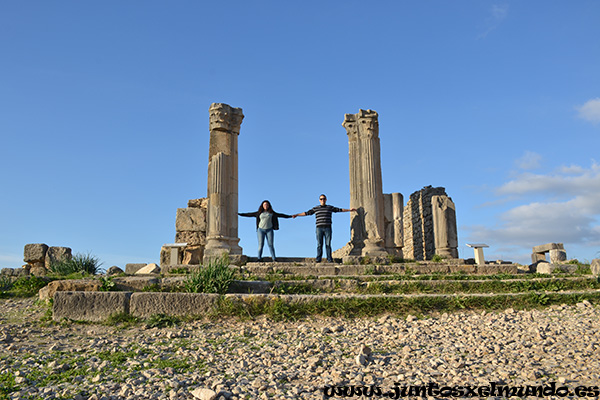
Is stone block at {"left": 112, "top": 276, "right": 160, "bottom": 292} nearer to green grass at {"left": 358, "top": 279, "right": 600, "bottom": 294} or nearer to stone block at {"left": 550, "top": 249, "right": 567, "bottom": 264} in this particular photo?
green grass at {"left": 358, "top": 279, "right": 600, "bottom": 294}

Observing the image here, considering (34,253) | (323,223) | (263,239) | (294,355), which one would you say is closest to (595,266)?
(323,223)

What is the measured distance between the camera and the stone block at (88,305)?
7.89 metres

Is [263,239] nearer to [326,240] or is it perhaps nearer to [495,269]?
[326,240]

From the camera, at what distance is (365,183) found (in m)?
16.5

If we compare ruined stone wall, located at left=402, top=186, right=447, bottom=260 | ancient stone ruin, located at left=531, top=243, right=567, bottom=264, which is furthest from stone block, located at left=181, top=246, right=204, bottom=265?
ancient stone ruin, located at left=531, top=243, right=567, bottom=264

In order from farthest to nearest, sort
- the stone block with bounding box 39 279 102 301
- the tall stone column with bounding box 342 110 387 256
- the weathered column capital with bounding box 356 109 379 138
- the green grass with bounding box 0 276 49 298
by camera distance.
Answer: the weathered column capital with bounding box 356 109 379 138, the tall stone column with bounding box 342 110 387 256, the green grass with bounding box 0 276 49 298, the stone block with bounding box 39 279 102 301

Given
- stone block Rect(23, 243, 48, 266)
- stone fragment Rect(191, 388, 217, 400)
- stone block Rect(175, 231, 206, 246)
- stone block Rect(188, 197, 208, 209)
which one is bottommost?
stone fragment Rect(191, 388, 217, 400)

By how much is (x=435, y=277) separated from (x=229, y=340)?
19.3 ft

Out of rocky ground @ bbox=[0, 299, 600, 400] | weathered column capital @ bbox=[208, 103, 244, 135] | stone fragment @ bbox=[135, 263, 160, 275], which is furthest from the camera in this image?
weathered column capital @ bbox=[208, 103, 244, 135]

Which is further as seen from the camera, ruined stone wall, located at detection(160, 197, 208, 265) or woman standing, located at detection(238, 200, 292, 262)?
ruined stone wall, located at detection(160, 197, 208, 265)

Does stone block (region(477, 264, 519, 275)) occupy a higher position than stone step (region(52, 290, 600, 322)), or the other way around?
stone block (region(477, 264, 519, 275))

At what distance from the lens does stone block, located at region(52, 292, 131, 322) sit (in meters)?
7.89

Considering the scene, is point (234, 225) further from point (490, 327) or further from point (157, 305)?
point (490, 327)

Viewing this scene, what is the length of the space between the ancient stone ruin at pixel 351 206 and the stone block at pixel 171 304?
702cm
